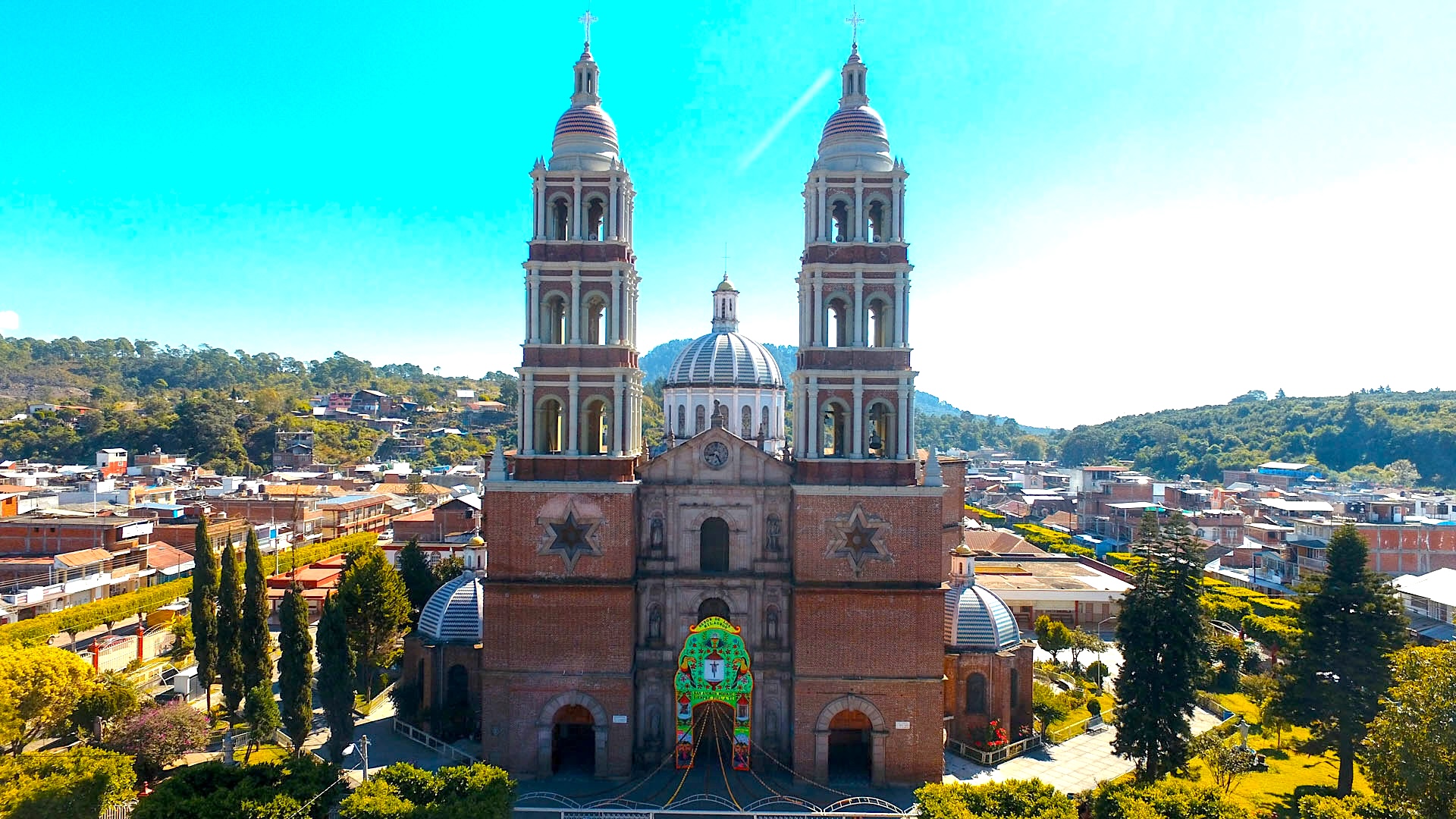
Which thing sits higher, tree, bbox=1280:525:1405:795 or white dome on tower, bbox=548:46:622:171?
white dome on tower, bbox=548:46:622:171

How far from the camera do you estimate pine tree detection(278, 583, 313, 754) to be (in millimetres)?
27516

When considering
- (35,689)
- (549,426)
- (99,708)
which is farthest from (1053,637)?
(35,689)

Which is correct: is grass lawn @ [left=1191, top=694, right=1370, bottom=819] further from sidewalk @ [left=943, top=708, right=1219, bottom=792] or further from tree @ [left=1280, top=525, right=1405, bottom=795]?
sidewalk @ [left=943, top=708, right=1219, bottom=792]

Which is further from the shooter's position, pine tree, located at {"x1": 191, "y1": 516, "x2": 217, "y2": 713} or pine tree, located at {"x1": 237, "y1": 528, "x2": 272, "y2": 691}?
pine tree, located at {"x1": 191, "y1": 516, "x2": 217, "y2": 713}

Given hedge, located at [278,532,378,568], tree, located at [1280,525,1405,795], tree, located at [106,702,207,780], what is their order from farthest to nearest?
hedge, located at [278,532,378,568] < tree, located at [1280,525,1405,795] < tree, located at [106,702,207,780]

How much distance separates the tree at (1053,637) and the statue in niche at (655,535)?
25.9 m

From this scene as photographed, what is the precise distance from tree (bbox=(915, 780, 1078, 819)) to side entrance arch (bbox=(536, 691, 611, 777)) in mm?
10730

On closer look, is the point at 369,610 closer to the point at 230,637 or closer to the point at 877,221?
the point at 230,637

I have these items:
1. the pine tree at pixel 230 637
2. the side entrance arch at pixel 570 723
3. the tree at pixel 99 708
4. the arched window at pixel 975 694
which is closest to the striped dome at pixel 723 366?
the arched window at pixel 975 694

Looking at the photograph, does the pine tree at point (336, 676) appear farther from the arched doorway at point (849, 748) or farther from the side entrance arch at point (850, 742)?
the arched doorway at point (849, 748)

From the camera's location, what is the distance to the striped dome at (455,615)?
3241 cm

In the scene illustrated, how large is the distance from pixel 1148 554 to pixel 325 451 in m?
125

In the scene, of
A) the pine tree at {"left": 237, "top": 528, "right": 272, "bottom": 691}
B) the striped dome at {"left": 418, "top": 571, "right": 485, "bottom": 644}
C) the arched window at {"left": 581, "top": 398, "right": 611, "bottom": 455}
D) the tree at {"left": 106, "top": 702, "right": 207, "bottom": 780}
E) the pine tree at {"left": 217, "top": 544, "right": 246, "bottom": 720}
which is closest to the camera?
the tree at {"left": 106, "top": 702, "right": 207, "bottom": 780}

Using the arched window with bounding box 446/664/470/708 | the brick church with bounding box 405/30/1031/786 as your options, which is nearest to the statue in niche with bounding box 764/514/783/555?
the brick church with bounding box 405/30/1031/786
